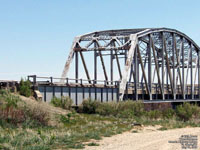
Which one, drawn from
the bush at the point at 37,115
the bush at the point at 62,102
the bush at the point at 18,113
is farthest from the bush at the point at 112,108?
the bush at the point at 18,113

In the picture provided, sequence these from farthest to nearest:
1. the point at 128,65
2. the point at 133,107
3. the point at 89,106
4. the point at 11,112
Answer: the point at 128,65 < the point at 133,107 < the point at 89,106 < the point at 11,112

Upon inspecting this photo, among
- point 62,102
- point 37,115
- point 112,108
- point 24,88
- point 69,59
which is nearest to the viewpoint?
point 37,115

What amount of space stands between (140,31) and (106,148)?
114 ft

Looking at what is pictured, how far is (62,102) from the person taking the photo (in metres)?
30.3

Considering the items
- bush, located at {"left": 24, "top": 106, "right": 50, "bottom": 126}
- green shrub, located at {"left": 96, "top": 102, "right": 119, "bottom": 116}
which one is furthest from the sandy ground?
green shrub, located at {"left": 96, "top": 102, "right": 119, "bottom": 116}

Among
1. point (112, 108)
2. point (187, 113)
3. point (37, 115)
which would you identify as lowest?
point (187, 113)

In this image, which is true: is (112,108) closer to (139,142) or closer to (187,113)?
(187,113)

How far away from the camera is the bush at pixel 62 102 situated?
29.6 m

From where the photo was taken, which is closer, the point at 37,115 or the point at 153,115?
the point at 37,115

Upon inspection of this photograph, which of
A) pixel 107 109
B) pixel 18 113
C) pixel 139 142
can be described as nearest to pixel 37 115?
pixel 18 113

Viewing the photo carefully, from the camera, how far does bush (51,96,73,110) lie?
2963 cm

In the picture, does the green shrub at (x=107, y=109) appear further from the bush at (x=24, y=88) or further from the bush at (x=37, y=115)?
the bush at (x=37, y=115)

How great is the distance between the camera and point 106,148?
1449 centimetres

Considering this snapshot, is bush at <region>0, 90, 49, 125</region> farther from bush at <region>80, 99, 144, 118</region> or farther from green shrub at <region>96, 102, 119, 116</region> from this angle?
green shrub at <region>96, 102, 119, 116</region>
